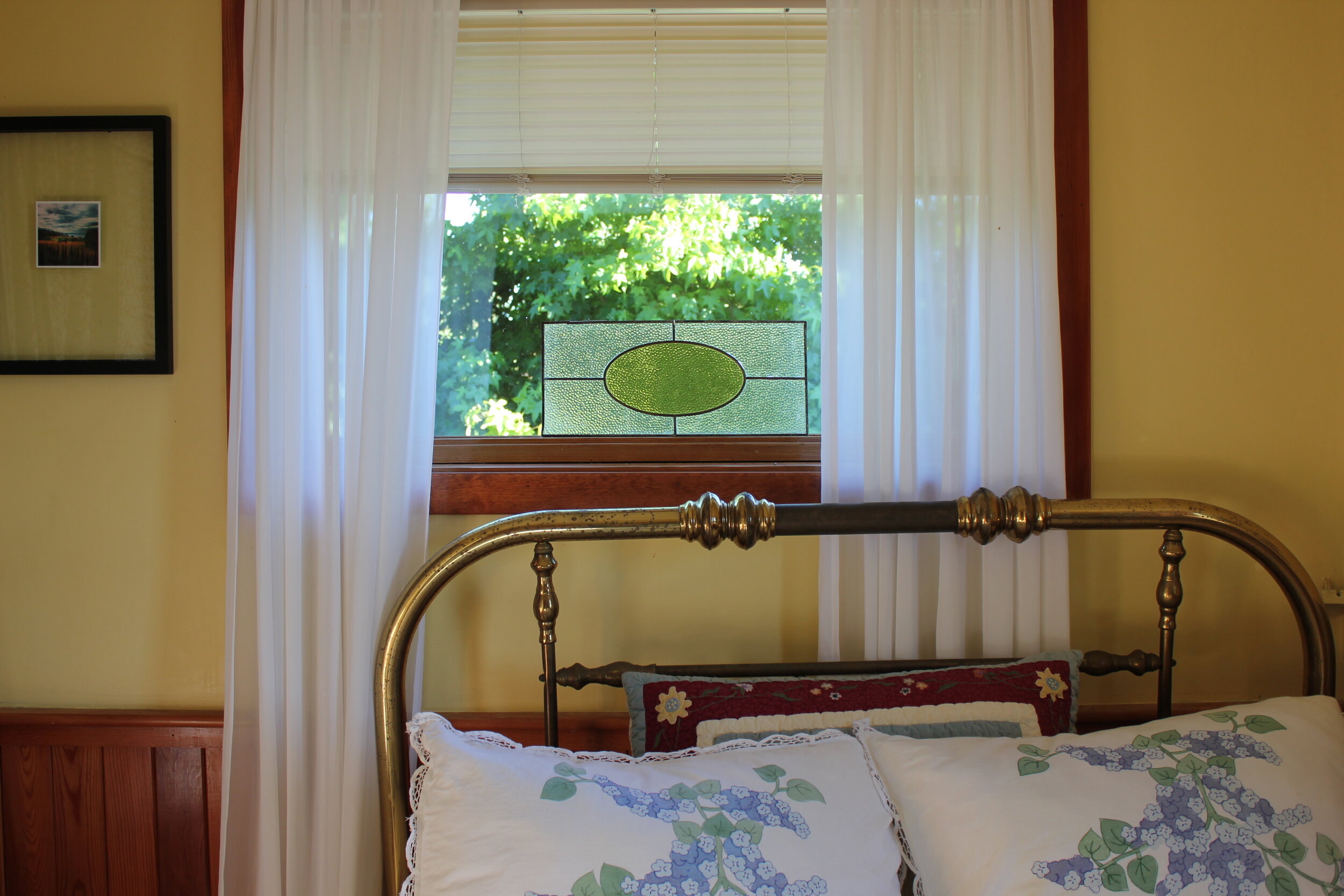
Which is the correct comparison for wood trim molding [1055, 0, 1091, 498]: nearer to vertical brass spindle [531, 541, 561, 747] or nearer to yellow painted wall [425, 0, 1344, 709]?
yellow painted wall [425, 0, 1344, 709]

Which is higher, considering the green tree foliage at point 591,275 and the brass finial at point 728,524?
the green tree foliage at point 591,275

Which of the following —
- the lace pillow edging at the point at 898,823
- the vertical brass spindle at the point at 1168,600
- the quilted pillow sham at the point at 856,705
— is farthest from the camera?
the vertical brass spindle at the point at 1168,600

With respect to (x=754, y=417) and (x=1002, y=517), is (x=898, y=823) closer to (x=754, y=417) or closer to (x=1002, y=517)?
(x=1002, y=517)

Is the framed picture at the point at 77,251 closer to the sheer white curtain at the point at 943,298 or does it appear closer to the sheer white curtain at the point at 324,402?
the sheer white curtain at the point at 324,402

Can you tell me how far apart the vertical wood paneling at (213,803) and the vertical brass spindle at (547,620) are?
643 millimetres

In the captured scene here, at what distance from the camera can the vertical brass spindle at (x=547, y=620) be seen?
126 centimetres

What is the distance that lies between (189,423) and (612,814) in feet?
3.49

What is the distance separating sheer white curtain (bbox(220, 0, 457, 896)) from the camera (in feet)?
4.23

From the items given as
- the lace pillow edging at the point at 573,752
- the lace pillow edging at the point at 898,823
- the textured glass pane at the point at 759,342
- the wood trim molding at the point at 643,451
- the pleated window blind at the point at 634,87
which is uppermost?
the pleated window blind at the point at 634,87

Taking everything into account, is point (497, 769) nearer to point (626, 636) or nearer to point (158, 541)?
point (626, 636)

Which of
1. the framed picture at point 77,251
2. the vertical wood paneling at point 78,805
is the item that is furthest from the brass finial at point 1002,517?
the vertical wood paneling at point 78,805

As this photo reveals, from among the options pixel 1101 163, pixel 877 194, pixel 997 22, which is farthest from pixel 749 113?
pixel 1101 163

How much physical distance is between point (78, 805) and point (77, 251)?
39.8 inches

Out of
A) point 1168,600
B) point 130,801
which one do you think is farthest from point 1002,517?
point 130,801
